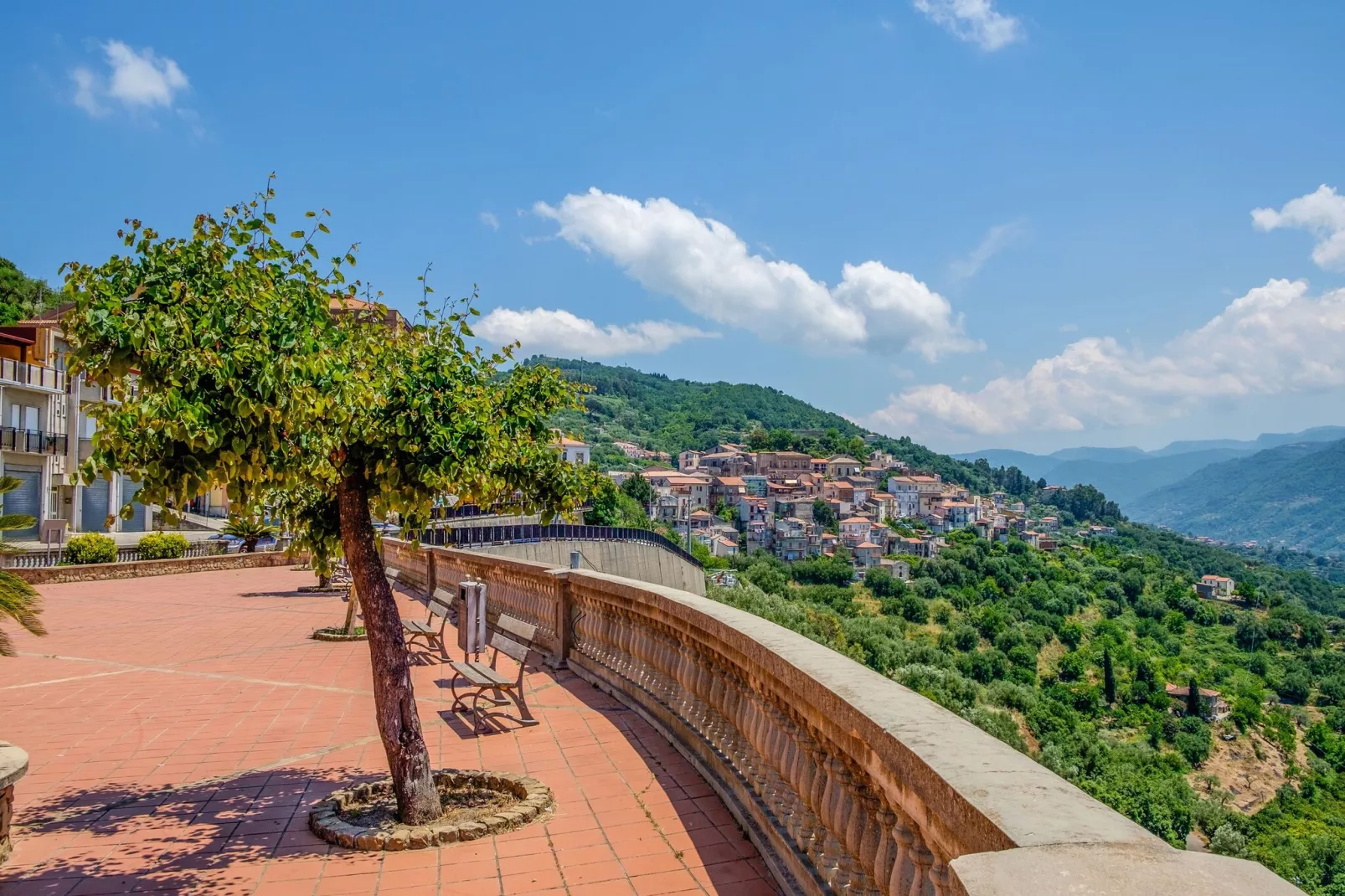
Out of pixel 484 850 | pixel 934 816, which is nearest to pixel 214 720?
pixel 484 850

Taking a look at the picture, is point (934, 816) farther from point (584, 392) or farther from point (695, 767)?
point (584, 392)

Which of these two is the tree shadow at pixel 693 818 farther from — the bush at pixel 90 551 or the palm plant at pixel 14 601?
the bush at pixel 90 551

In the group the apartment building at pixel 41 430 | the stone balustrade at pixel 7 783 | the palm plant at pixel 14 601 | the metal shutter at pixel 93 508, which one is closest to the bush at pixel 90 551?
the apartment building at pixel 41 430

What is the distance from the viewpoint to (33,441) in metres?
34.5

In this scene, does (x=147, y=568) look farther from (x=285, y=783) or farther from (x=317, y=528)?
(x=285, y=783)

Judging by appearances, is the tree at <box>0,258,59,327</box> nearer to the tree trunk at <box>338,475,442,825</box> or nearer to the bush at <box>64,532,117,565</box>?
the bush at <box>64,532,117,565</box>

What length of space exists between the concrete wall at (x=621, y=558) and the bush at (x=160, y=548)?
29.7ft

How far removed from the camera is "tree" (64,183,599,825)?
A: 3.61m

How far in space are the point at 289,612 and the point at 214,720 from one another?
7437 mm

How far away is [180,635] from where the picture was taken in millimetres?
11828

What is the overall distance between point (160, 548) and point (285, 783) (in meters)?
21.5

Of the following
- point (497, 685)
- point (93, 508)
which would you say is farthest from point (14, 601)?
point (93, 508)

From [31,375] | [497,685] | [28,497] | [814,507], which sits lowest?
[814,507]

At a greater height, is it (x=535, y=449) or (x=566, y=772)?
(x=535, y=449)
